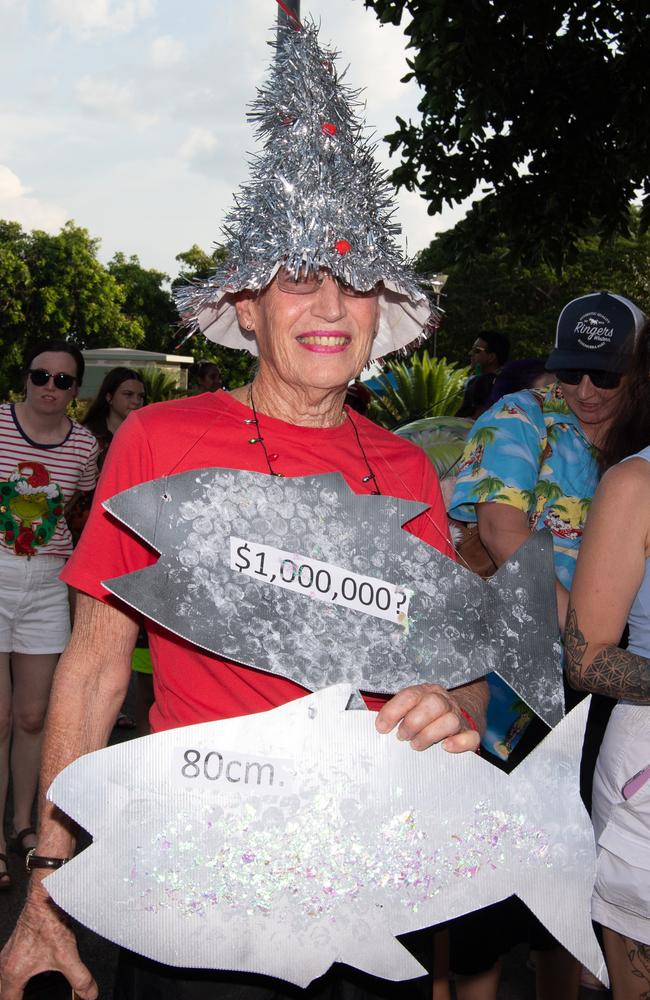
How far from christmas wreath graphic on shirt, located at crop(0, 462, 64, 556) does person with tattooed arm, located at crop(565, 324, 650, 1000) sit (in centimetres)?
306

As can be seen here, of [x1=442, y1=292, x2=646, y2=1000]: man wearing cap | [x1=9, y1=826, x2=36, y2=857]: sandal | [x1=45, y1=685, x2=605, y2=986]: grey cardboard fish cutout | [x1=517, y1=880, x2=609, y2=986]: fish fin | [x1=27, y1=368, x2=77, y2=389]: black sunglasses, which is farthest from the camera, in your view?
[x1=27, y1=368, x2=77, y2=389]: black sunglasses

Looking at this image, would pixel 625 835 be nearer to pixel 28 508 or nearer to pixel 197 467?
pixel 197 467

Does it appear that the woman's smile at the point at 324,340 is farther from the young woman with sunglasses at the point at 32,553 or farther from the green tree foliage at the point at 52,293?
the green tree foliage at the point at 52,293

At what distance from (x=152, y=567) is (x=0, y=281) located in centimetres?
5603

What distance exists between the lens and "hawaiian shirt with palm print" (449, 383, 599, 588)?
2.97m

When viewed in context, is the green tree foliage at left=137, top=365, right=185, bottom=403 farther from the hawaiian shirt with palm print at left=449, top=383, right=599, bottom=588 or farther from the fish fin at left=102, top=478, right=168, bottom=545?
the fish fin at left=102, top=478, right=168, bottom=545

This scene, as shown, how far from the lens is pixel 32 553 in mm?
4719

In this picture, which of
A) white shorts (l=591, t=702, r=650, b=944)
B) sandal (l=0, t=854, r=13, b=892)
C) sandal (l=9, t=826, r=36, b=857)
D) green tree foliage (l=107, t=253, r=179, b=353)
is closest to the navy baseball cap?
white shorts (l=591, t=702, r=650, b=944)

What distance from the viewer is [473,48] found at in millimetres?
7730

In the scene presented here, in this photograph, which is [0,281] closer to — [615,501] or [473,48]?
[473,48]

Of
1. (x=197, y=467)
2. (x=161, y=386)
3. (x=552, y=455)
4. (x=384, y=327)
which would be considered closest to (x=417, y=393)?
(x=552, y=455)

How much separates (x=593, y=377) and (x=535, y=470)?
32cm

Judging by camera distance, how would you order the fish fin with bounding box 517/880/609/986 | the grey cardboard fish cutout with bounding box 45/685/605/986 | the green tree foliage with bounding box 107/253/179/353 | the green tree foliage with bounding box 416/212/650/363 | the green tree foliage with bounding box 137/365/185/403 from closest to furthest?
the grey cardboard fish cutout with bounding box 45/685/605/986 → the fish fin with bounding box 517/880/609/986 → the green tree foliage with bounding box 137/365/185/403 → the green tree foliage with bounding box 416/212/650/363 → the green tree foliage with bounding box 107/253/179/353

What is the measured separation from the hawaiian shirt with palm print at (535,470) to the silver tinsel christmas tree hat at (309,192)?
1.16m
